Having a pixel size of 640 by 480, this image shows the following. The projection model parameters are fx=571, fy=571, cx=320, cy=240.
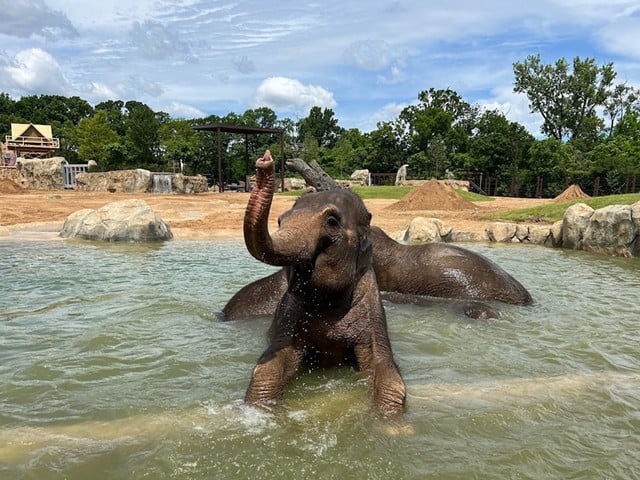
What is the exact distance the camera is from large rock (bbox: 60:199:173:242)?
43.6ft

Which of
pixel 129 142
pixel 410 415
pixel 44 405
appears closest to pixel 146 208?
pixel 44 405

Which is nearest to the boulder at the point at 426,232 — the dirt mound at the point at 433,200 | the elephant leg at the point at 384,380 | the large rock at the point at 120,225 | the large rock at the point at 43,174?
the large rock at the point at 120,225

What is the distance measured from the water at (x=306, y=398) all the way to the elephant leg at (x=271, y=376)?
0.10 metres

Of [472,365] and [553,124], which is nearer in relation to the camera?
[472,365]

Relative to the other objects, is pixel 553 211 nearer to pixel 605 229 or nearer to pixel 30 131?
pixel 605 229

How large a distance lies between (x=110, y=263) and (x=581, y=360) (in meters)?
7.94

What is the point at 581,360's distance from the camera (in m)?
4.73

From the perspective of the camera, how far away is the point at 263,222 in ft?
8.79

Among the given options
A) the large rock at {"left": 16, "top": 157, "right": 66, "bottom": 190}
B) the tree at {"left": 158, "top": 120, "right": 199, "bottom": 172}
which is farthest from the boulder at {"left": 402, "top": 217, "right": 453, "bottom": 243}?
the tree at {"left": 158, "top": 120, "right": 199, "bottom": 172}

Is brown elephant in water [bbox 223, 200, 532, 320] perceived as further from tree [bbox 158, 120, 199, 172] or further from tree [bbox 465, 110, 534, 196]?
tree [bbox 158, 120, 199, 172]

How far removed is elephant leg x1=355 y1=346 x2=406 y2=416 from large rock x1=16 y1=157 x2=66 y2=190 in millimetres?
37301

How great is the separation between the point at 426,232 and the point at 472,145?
107 ft

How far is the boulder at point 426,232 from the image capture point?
14.0 metres

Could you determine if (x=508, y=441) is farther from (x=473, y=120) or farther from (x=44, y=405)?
(x=473, y=120)
